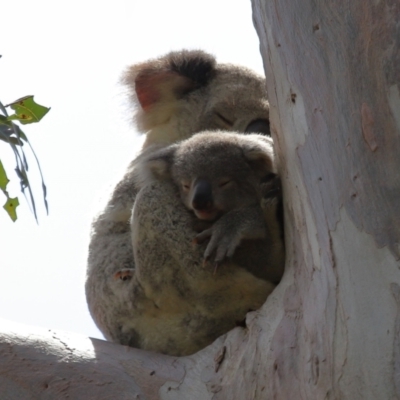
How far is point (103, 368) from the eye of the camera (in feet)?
9.32

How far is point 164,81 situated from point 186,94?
0.56 feet

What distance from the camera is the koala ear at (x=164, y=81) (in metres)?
4.75

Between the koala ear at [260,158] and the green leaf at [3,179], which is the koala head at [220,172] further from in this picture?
the green leaf at [3,179]

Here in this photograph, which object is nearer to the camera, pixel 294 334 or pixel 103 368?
pixel 294 334

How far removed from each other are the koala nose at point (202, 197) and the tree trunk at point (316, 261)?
0.36 meters

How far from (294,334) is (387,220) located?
0.55 meters

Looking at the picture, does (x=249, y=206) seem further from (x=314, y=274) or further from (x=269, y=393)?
(x=269, y=393)

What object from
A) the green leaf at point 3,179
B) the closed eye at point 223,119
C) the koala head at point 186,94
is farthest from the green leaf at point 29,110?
the closed eye at point 223,119

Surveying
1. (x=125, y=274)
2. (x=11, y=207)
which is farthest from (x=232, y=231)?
(x=11, y=207)

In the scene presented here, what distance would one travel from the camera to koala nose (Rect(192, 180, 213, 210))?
317 cm

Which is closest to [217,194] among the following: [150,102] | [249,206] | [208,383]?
[249,206]

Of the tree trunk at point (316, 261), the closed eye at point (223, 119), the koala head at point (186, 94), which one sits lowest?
the tree trunk at point (316, 261)

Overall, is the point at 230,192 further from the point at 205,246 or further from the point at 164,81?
the point at 164,81

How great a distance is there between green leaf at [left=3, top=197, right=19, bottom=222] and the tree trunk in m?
0.67
